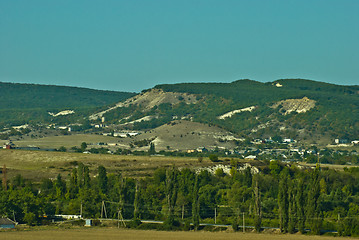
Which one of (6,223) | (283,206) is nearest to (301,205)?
(283,206)

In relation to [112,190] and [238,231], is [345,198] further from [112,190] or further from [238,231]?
[112,190]

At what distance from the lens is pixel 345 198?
130625 mm

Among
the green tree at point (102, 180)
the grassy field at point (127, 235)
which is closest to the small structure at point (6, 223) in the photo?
the grassy field at point (127, 235)

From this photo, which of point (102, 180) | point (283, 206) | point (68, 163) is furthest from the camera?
point (68, 163)

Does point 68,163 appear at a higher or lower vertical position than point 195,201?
higher

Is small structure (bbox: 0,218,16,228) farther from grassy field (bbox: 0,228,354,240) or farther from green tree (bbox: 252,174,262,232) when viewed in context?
green tree (bbox: 252,174,262,232)

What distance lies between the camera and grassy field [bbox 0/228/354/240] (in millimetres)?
97719

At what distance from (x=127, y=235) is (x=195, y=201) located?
14.2 metres

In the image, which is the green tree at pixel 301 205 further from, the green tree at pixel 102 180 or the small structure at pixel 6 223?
the small structure at pixel 6 223

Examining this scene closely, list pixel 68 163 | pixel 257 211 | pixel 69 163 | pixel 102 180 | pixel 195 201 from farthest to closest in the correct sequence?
pixel 68 163 → pixel 69 163 → pixel 102 180 → pixel 195 201 → pixel 257 211

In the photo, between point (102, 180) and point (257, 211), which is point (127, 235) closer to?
point (257, 211)

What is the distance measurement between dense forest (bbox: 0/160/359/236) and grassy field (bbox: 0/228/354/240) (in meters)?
3.39

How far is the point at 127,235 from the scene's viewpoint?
100688 mm

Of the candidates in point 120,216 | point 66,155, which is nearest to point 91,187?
point 120,216
